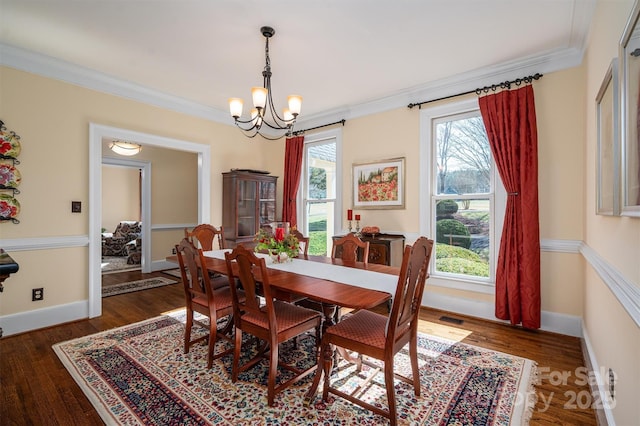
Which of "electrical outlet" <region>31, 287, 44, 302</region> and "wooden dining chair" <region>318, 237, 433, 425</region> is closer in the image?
"wooden dining chair" <region>318, 237, 433, 425</region>

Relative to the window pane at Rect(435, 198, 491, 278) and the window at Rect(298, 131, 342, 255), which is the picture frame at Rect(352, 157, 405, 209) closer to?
the window at Rect(298, 131, 342, 255)

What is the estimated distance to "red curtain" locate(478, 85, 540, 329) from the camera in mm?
2891

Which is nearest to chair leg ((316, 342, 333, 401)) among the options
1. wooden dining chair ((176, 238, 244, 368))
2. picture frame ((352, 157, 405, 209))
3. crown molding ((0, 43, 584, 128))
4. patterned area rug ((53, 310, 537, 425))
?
patterned area rug ((53, 310, 537, 425))

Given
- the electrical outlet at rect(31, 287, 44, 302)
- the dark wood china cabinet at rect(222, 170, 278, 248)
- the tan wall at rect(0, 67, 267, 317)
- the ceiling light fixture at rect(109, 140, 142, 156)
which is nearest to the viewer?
the tan wall at rect(0, 67, 267, 317)

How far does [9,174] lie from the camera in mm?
2836

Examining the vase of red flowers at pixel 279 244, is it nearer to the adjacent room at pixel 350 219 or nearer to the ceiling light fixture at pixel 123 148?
the adjacent room at pixel 350 219

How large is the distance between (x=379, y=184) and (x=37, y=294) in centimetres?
413

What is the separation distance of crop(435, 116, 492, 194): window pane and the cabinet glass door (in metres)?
2.83

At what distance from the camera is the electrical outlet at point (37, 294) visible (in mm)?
3016

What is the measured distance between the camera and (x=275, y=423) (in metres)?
1.68

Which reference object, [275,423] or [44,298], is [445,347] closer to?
[275,423]

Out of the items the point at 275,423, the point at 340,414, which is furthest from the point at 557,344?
the point at 275,423

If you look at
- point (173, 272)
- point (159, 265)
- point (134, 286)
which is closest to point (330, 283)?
point (134, 286)

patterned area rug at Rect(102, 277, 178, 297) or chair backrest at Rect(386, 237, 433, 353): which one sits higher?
chair backrest at Rect(386, 237, 433, 353)
